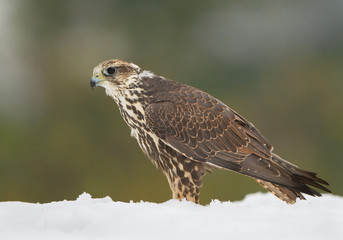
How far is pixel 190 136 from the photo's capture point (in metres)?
Answer: 4.15

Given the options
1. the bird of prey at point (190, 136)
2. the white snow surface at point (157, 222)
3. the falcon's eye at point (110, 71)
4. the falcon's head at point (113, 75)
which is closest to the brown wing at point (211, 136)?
the bird of prey at point (190, 136)

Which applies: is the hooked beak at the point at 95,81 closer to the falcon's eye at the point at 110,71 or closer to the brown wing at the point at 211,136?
the falcon's eye at the point at 110,71

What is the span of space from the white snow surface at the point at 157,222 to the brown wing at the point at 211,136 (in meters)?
0.83

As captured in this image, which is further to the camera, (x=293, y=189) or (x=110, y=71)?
(x=110, y=71)

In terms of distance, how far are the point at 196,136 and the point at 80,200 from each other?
123 centimetres

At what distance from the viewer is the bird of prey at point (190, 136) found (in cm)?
409

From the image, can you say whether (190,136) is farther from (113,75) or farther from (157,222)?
(157,222)

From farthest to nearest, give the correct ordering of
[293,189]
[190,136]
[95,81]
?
[95,81] → [190,136] → [293,189]

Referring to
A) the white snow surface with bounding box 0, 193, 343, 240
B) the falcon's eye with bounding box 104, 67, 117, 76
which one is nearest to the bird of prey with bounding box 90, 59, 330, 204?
the falcon's eye with bounding box 104, 67, 117, 76

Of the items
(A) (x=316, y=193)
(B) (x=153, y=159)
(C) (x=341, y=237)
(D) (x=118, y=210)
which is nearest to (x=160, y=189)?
(B) (x=153, y=159)

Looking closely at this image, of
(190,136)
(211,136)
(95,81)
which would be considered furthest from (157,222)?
(95,81)

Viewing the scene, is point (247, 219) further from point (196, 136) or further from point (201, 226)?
point (196, 136)

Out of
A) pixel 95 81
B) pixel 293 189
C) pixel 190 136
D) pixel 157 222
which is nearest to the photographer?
pixel 157 222

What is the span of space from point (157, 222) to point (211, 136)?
1.51 m
